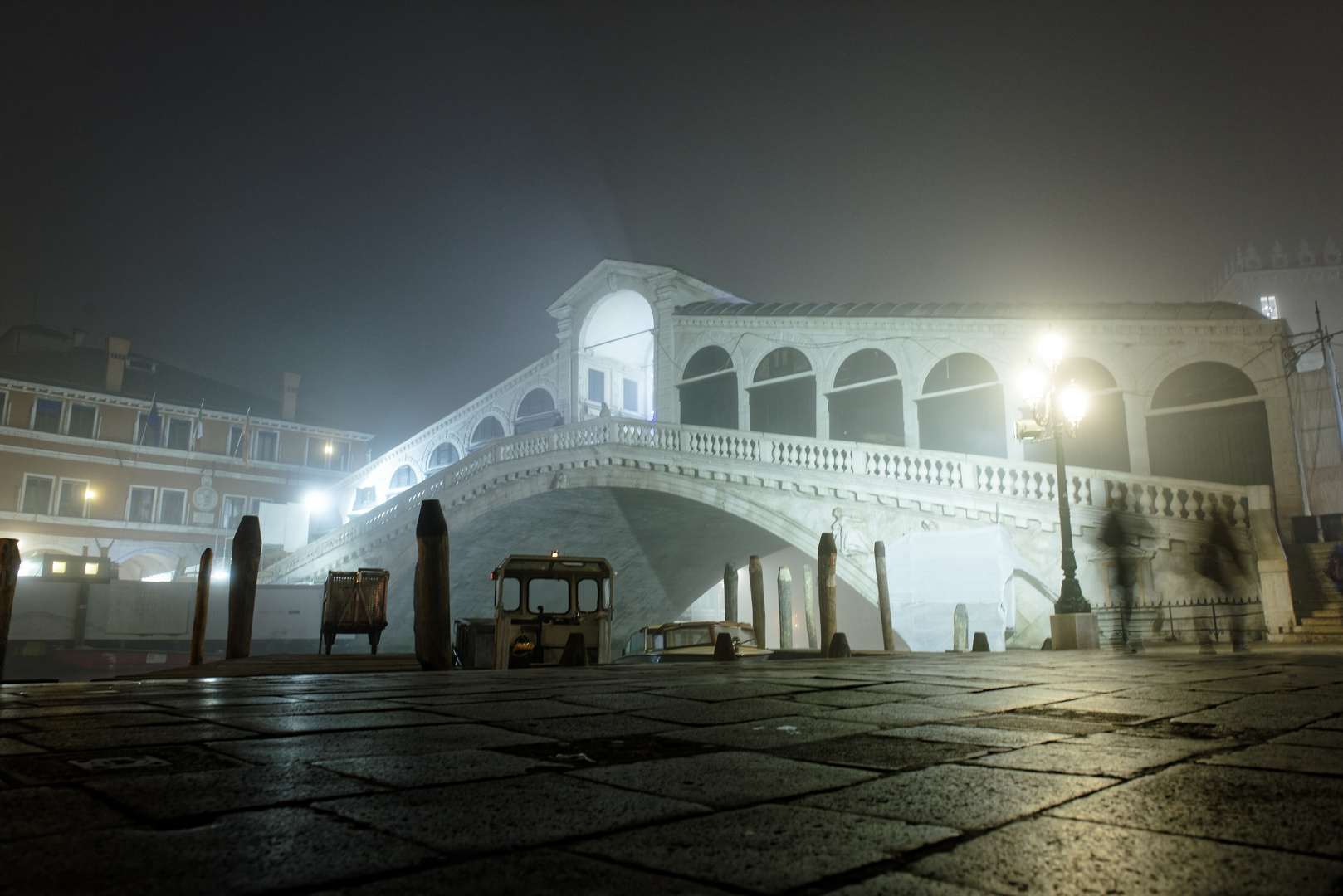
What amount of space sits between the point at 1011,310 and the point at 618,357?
13.4m

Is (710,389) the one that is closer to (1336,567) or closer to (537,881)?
(1336,567)

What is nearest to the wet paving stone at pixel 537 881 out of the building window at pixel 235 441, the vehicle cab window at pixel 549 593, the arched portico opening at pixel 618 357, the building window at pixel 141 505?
the vehicle cab window at pixel 549 593

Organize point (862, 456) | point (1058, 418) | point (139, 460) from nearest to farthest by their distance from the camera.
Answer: point (1058, 418) < point (862, 456) < point (139, 460)

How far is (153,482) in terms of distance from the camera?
3331 cm

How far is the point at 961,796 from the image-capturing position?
5.35 ft

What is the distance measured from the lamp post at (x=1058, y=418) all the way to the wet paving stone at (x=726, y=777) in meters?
9.93

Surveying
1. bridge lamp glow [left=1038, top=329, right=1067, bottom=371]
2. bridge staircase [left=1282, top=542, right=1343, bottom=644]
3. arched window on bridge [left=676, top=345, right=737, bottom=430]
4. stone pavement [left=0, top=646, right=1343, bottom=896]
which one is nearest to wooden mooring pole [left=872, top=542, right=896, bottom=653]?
bridge lamp glow [left=1038, top=329, right=1067, bottom=371]

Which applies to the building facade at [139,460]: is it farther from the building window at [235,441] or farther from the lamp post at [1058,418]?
the lamp post at [1058,418]

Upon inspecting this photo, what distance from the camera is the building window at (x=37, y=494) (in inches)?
1203

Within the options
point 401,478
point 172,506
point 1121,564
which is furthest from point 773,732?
point 172,506

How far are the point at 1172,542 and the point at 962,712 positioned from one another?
42.1ft

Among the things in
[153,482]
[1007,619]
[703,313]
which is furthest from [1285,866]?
[153,482]

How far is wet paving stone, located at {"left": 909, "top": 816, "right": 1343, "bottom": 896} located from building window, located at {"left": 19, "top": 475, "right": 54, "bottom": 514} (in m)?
37.7

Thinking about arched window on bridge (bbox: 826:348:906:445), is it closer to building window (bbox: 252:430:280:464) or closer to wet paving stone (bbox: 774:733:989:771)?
wet paving stone (bbox: 774:733:989:771)
